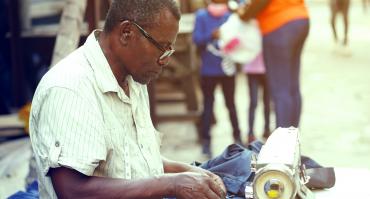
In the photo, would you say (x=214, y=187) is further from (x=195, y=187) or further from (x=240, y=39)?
(x=240, y=39)

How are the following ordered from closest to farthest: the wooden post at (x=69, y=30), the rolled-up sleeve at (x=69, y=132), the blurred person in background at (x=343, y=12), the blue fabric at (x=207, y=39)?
the rolled-up sleeve at (x=69, y=132)
the wooden post at (x=69, y=30)
the blue fabric at (x=207, y=39)
the blurred person in background at (x=343, y=12)

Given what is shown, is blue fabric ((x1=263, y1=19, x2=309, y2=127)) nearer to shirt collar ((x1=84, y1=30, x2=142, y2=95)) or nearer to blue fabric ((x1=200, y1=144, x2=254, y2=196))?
blue fabric ((x1=200, y1=144, x2=254, y2=196))

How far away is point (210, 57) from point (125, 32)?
13.0ft

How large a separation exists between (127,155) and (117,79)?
296 millimetres

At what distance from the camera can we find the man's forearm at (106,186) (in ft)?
7.66

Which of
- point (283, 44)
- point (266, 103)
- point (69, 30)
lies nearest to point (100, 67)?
point (69, 30)

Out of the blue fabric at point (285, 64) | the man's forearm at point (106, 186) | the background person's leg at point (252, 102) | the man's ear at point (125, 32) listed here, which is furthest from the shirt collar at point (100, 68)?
the background person's leg at point (252, 102)

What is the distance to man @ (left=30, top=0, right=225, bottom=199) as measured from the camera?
2346 mm

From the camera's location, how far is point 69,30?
4555 mm

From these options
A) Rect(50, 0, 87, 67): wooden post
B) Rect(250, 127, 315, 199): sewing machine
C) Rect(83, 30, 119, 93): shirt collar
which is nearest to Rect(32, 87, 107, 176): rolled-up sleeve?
Rect(83, 30, 119, 93): shirt collar

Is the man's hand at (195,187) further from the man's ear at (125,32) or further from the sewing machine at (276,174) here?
the man's ear at (125,32)

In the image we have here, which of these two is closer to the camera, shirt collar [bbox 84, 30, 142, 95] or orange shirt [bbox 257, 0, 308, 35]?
shirt collar [bbox 84, 30, 142, 95]

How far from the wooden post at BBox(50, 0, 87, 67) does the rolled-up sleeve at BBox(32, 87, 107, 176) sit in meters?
2.07

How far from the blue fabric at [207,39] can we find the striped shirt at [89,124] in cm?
372
